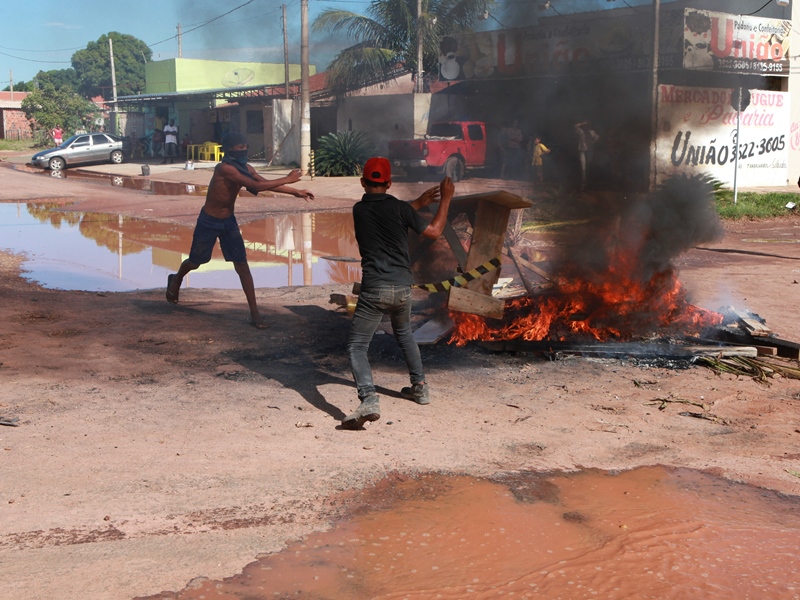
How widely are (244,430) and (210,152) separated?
111 ft

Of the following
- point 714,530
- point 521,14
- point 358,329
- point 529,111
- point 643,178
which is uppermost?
point 521,14

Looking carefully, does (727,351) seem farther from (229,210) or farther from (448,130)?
(448,130)

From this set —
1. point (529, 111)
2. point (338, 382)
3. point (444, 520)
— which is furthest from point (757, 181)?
point (444, 520)

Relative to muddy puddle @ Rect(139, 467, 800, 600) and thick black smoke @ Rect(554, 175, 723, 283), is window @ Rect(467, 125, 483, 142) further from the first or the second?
muddy puddle @ Rect(139, 467, 800, 600)

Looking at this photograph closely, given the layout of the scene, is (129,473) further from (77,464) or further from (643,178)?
(643,178)

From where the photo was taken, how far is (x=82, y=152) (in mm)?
33094

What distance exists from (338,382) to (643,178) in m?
4.14

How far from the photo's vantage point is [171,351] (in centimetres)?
636

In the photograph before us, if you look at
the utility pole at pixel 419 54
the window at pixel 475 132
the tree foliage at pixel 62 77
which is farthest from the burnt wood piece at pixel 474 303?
the tree foliage at pixel 62 77

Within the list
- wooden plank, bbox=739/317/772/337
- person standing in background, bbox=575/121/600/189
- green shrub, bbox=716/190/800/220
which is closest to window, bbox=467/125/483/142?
green shrub, bbox=716/190/800/220

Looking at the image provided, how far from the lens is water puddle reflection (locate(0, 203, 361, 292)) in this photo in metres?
10.5

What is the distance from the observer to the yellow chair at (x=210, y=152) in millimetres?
36562

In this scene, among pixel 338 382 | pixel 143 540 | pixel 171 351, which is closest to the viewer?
pixel 143 540

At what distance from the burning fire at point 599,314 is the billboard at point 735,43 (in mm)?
10431
